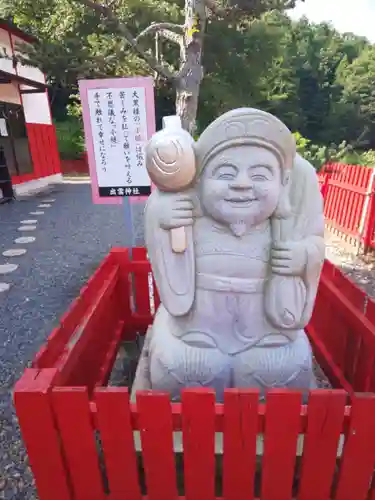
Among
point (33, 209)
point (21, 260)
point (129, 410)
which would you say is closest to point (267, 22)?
point (33, 209)

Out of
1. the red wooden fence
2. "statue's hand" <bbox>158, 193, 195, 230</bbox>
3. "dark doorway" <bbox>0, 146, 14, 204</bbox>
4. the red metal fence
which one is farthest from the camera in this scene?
"dark doorway" <bbox>0, 146, 14, 204</bbox>

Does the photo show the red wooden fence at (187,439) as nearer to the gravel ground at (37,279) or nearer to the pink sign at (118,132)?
the gravel ground at (37,279)

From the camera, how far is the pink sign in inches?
96.5

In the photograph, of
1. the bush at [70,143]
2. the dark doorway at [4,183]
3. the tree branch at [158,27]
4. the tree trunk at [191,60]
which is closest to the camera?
the tree trunk at [191,60]

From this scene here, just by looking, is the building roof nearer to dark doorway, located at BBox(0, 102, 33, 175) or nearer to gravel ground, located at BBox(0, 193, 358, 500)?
dark doorway, located at BBox(0, 102, 33, 175)

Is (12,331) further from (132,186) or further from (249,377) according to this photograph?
(249,377)

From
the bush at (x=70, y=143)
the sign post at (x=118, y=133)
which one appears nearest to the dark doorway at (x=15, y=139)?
the bush at (x=70, y=143)

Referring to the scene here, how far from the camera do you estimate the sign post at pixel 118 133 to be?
245 centimetres

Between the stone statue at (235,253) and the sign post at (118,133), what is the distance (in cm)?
119

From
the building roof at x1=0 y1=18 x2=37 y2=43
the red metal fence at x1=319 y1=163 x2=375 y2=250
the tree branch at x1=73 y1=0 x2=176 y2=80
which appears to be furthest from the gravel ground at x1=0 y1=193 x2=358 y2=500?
the building roof at x1=0 y1=18 x2=37 y2=43

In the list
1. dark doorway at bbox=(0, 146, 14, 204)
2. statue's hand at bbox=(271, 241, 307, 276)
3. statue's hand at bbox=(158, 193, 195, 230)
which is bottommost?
dark doorway at bbox=(0, 146, 14, 204)

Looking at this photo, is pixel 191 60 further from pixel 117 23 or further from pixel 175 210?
pixel 175 210

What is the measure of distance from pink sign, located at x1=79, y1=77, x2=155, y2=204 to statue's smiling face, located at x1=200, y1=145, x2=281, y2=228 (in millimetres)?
1285

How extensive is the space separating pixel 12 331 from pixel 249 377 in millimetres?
2118
